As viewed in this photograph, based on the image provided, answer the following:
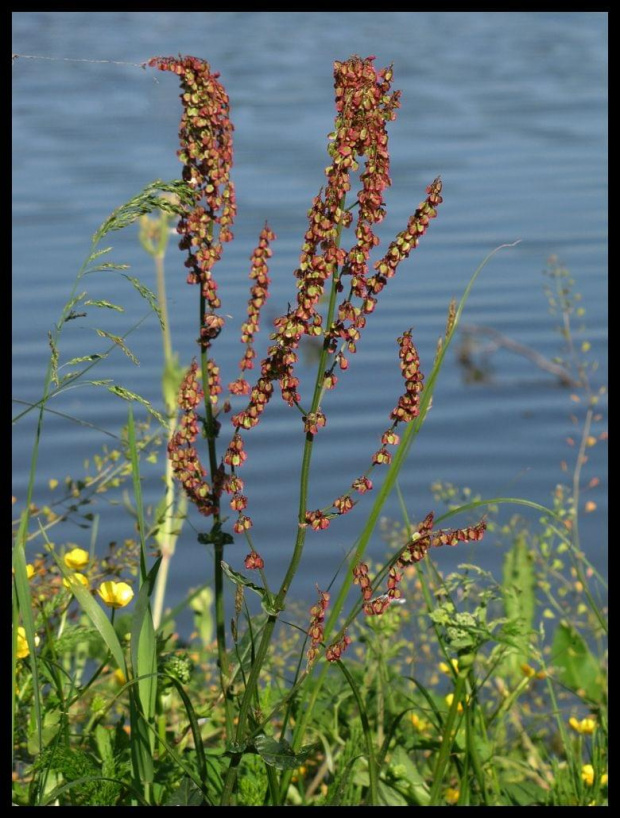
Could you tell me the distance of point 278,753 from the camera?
7.30 ft

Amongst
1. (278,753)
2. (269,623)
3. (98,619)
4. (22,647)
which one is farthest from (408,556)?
(22,647)

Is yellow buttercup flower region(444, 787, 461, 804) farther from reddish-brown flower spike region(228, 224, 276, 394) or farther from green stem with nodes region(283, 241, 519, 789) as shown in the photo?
reddish-brown flower spike region(228, 224, 276, 394)

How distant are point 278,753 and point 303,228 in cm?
646

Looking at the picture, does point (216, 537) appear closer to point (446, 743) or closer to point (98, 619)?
point (98, 619)

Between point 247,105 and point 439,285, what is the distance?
5.36m

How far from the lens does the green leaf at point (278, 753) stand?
2.19 metres

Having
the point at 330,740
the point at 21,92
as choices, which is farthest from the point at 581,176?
the point at 330,740

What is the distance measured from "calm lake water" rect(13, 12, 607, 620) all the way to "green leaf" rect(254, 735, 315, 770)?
0.91 m

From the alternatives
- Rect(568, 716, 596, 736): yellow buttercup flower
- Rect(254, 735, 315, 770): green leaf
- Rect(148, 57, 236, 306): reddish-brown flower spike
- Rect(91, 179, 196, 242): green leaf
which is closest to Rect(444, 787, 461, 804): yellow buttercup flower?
Rect(568, 716, 596, 736): yellow buttercup flower

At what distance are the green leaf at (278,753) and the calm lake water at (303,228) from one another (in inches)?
36.0

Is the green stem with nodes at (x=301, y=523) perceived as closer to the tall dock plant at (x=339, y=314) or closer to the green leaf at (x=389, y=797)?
the tall dock plant at (x=339, y=314)

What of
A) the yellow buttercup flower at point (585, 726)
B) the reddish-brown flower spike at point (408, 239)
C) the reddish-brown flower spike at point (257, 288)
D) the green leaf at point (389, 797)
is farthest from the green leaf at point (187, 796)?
the yellow buttercup flower at point (585, 726)

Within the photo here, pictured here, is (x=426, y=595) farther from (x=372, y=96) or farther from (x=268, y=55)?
(x=268, y=55)

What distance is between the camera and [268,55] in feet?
51.5
